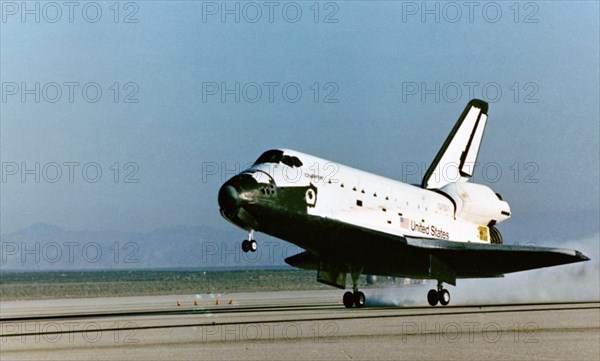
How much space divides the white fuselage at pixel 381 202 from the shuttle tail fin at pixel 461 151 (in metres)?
1.52

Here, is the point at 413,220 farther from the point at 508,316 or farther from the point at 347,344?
the point at 347,344

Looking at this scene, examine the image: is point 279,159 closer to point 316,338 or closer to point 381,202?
point 381,202

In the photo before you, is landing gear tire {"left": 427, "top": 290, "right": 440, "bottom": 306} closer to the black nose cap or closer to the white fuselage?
the white fuselage

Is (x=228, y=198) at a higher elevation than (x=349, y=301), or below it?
higher

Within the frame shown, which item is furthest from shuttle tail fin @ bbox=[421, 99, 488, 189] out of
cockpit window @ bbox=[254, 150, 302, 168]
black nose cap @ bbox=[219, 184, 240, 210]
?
black nose cap @ bbox=[219, 184, 240, 210]

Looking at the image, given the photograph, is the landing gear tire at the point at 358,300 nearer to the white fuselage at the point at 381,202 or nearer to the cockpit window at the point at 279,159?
the white fuselage at the point at 381,202

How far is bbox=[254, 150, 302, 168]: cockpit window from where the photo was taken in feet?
75.7

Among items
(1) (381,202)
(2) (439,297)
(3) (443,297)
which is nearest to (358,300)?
(2) (439,297)

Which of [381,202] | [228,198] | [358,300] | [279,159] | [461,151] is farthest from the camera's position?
[461,151]

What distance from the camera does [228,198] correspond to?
2138 cm

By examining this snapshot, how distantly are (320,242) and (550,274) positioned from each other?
1477cm

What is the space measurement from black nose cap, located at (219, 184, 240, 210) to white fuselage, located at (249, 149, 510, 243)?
104 centimetres

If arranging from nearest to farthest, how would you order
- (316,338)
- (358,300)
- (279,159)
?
(316,338) < (279,159) < (358,300)

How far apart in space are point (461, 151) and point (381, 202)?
924cm
